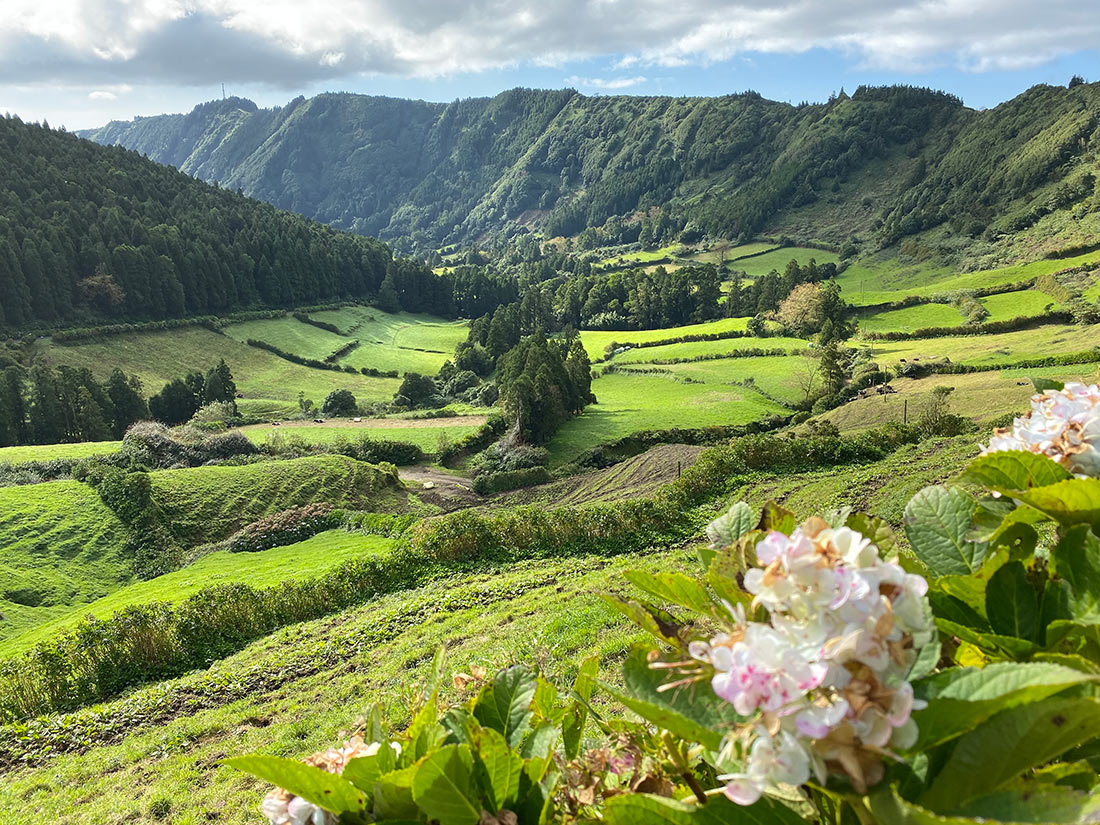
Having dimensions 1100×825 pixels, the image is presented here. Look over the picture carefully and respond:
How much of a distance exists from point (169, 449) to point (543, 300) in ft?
215

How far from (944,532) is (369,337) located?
9652cm

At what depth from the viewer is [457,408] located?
6506 cm

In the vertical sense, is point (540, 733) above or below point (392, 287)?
below

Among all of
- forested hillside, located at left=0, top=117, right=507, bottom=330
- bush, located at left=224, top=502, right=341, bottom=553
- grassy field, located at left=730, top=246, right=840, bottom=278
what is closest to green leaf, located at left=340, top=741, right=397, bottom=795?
bush, located at left=224, top=502, right=341, bottom=553

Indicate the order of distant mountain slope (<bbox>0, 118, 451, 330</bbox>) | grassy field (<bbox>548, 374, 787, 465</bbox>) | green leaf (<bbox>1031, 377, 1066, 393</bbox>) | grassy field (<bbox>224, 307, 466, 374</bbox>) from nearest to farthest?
green leaf (<bbox>1031, 377, 1066, 393</bbox>), grassy field (<bbox>548, 374, 787, 465</bbox>), distant mountain slope (<bbox>0, 118, 451, 330</bbox>), grassy field (<bbox>224, 307, 466, 374</bbox>)

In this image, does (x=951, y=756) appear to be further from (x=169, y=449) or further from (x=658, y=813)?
(x=169, y=449)

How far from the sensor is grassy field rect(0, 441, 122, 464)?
40656 millimetres

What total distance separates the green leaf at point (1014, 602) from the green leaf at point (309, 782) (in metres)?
1.52

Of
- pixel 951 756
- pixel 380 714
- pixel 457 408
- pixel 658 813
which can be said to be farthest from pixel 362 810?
pixel 457 408

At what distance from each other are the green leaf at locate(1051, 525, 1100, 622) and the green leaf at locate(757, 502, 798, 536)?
23.1 inches

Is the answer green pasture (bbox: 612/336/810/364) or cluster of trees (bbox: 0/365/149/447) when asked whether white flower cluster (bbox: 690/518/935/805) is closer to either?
cluster of trees (bbox: 0/365/149/447)

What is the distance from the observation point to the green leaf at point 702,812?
1215 mm

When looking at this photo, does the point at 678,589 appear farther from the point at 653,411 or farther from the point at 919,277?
the point at 919,277

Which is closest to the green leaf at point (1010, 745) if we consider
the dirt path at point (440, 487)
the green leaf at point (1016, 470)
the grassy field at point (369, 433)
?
the green leaf at point (1016, 470)
